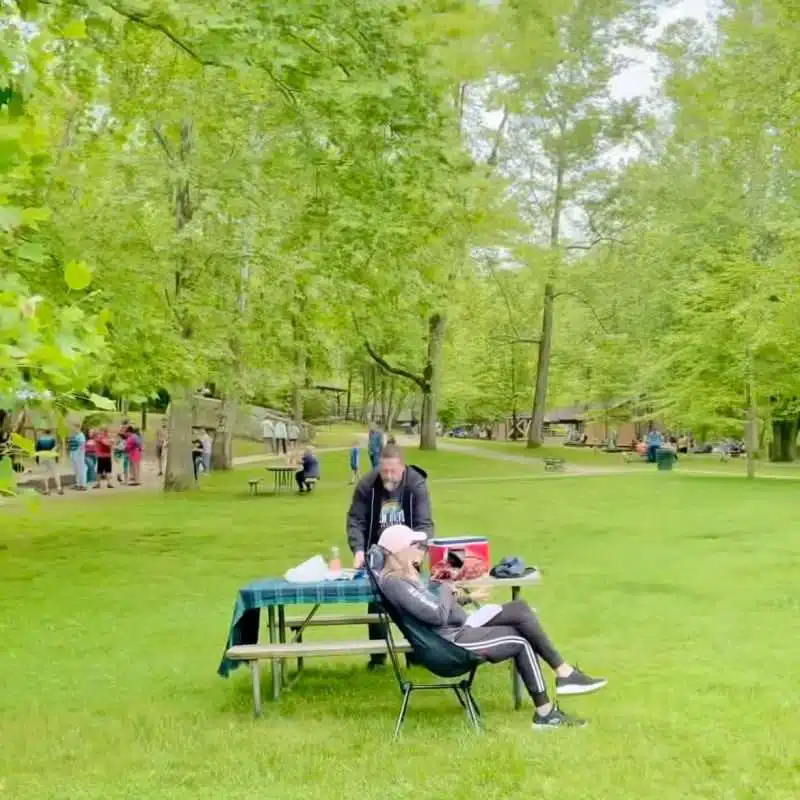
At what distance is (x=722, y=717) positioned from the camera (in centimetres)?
620

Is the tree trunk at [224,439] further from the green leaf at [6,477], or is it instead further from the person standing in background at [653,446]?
the green leaf at [6,477]

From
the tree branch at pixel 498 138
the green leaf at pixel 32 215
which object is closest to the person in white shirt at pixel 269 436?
the tree branch at pixel 498 138

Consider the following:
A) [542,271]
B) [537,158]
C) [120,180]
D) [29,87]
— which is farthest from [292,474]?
[29,87]

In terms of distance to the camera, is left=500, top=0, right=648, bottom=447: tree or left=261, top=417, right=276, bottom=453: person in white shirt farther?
left=261, top=417, right=276, bottom=453: person in white shirt

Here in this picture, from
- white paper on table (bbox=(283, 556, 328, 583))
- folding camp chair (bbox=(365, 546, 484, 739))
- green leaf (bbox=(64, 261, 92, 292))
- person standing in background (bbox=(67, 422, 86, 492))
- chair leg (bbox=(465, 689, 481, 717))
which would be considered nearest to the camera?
green leaf (bbox=(64, 261, 92, 292))

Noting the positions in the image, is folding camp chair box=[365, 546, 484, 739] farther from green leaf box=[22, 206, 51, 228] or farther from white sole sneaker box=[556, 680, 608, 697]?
green leaf box=[22, 206, 51, 228]

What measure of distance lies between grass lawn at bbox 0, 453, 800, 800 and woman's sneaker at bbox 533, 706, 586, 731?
0.09 meters

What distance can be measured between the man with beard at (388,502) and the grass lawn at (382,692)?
1.14 meters

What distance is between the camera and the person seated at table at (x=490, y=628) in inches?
237

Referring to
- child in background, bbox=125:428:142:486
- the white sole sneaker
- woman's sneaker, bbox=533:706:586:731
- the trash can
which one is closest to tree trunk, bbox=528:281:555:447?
the trash can

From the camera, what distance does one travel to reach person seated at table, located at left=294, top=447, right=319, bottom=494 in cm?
2647

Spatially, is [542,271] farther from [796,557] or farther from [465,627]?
[465,627]

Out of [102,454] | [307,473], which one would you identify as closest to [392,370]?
[307,473]

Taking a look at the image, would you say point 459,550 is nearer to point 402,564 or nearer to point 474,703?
point 402,564
